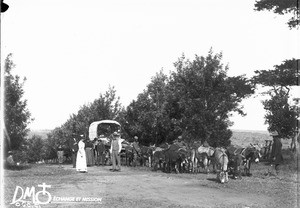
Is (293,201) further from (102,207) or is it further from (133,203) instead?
(102,207)

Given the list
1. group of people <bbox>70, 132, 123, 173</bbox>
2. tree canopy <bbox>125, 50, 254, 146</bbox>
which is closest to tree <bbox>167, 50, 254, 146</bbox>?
tree canopy <bbox>125, 50, 254, 146</bbox>

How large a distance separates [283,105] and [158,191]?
13.7 metres

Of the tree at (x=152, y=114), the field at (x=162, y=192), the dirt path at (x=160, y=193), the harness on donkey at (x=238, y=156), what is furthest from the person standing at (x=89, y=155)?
the harness on donkey at (x=238, y=156)

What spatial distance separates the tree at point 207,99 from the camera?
74.1ft

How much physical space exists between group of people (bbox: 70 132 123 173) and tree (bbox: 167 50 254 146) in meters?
4.11

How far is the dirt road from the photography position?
425 inches

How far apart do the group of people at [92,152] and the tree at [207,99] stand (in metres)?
4.11

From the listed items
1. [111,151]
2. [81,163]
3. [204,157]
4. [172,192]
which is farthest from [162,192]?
[111,151]

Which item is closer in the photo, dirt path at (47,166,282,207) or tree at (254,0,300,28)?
dirt path at (47,166,282,207)

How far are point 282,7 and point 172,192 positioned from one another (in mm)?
14466

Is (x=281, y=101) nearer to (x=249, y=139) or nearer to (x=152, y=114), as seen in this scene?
(x=152, y=114)

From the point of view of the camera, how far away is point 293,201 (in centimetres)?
1194

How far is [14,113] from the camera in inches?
850
